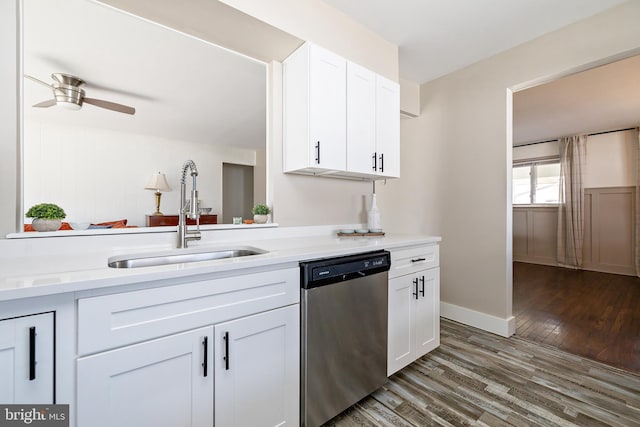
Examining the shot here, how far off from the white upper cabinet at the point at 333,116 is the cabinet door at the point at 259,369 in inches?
39.5

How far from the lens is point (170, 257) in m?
1.43

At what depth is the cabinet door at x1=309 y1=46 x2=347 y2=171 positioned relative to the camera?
1.78 meters

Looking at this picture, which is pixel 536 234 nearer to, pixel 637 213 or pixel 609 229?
pixel 609 229

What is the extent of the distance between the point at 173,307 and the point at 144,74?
1.28m

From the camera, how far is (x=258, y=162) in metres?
1.90

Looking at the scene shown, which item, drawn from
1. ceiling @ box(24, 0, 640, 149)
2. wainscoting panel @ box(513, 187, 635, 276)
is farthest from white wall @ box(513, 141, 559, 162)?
ceiling @ box(24, 0, 640, 149)

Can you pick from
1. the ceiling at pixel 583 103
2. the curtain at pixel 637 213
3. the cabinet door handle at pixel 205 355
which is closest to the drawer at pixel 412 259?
the cabinet door handle at pixel 205 355

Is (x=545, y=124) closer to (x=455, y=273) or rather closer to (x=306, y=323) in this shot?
(x=455, y=273)

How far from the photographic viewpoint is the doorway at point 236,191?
1749 mm

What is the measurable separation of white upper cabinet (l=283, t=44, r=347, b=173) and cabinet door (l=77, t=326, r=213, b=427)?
1.21m

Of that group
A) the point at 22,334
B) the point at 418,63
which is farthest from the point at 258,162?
the point at 418,63

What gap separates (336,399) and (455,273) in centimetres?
201

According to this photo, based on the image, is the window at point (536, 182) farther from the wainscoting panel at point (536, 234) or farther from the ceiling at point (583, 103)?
the ceiling at point (583, 103)

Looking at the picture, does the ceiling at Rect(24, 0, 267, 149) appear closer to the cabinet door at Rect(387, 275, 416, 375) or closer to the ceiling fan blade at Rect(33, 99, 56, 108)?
the ceiling fan blade at Rect(33, 99, 56, 108)
